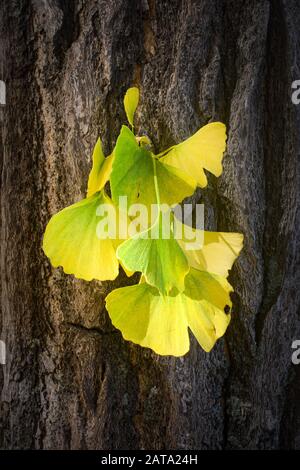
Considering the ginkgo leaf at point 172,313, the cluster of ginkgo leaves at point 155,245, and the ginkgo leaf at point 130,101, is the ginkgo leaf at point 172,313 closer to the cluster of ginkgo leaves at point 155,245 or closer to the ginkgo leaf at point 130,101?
the cluster of ginkgo leaves at point 155,245

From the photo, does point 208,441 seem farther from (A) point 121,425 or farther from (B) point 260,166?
(B) point 260,166

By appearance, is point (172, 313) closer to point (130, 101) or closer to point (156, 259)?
point (156, 259)

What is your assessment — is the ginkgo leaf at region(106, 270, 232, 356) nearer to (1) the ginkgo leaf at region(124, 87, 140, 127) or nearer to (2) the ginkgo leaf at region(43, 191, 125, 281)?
(2) the ginkgo leaf at region(43, 191, 125, 281)

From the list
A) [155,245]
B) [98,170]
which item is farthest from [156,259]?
[98,170]

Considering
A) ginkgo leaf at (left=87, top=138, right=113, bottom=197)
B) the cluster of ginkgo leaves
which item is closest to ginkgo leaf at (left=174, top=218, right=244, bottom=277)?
the cluster of ginkgo leaves

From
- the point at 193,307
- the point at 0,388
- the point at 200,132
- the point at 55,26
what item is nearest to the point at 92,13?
the point at 55,26

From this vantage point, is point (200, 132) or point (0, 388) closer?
point (200, 132)
